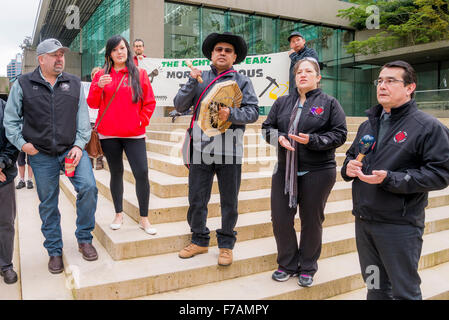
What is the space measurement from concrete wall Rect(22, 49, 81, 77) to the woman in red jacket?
15947 millimetres

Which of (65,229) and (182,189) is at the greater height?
(182,189)

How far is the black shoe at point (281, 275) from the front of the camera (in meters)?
3.15

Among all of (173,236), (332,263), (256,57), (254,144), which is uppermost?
(256,57)

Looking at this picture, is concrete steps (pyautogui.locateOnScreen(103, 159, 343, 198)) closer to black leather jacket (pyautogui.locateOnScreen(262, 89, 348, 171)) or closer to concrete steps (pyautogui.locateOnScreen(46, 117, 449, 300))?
concrete steps (pyautogui.locateOnScreen(46, 117, 449, 300))

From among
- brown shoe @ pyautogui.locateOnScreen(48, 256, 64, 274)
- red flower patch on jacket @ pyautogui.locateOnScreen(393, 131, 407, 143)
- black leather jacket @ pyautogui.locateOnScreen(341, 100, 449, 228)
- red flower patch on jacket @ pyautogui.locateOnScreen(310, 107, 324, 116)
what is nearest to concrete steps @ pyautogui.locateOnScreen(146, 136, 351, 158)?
brown shoe @ pyautogui.locateOnScreen(48, 256, 64, 274)

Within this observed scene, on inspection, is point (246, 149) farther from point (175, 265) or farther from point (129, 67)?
point (175, 265)

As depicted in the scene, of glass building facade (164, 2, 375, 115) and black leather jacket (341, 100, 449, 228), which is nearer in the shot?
black leather jacket (341, 100, 449, 228)

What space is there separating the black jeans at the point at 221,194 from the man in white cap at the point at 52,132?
3.05 ft

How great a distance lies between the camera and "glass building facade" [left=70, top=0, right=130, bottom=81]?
12.0m

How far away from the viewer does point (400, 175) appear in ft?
7.03

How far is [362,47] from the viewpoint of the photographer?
57.8 feet

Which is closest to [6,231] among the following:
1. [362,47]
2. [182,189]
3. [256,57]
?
[182,189]

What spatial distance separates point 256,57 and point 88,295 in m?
6.61

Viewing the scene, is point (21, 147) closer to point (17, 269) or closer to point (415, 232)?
point (17, 269)
